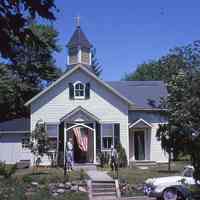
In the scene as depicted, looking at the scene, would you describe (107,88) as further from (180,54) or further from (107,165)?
(180,54)

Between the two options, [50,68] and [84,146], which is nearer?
[84,146]

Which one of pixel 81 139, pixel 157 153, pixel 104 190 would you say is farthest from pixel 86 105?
pixel 104 190

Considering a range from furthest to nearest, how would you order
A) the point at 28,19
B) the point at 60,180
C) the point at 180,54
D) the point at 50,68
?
1. the point at 50,68
2. the point at 180,54
3. the point at 60,180
4. the point at 28,19

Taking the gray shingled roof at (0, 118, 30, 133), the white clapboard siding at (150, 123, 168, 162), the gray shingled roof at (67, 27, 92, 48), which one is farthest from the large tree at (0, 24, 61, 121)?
the white clapboard siding at (150, 123, 168, 162)

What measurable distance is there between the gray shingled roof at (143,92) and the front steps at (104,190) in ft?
43.8

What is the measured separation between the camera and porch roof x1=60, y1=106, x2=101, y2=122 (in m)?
32.1

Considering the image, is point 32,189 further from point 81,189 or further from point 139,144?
point 139,144

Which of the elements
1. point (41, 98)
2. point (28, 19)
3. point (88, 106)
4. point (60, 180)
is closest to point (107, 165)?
point (88, 106)

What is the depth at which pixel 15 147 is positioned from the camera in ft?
117

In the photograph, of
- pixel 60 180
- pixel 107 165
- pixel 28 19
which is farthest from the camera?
pixel 107 165

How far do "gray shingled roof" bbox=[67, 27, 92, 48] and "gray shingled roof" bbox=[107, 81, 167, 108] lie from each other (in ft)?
13.5

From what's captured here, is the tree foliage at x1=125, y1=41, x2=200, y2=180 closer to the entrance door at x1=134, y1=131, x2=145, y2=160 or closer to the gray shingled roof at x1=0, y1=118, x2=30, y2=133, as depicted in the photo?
the entrance door at x1=134, y1=131, x2=145, y2=160

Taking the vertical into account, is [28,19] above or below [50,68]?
below

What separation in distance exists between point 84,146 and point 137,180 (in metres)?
8.91
